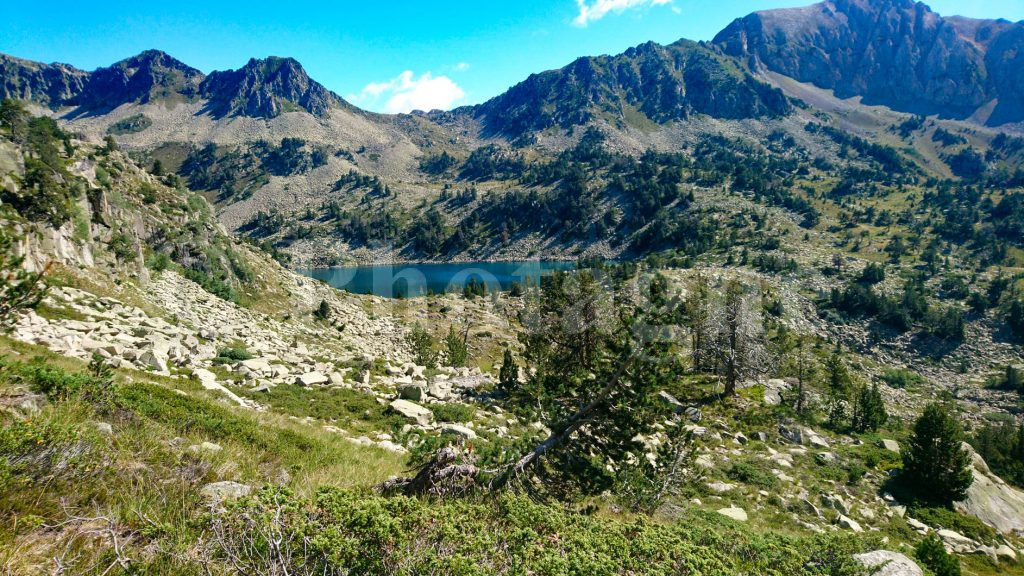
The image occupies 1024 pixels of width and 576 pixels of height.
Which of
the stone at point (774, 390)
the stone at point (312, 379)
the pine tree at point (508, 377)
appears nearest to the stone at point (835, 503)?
the stone at point (774, 390)

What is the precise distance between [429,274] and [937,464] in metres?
Result: 132

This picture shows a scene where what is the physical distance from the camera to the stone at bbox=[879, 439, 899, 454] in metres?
25.7

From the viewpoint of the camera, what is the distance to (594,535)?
5.85 meters

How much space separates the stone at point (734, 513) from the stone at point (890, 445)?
17.7 metres

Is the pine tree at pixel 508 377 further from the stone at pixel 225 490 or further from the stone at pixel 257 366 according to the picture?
the stone at pixel 225 490

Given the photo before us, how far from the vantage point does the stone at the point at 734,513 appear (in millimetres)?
14400

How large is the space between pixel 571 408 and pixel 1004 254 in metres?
139

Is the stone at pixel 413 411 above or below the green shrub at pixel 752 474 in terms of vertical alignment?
above

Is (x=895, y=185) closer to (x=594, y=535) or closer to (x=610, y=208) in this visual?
(x=610, y=208)

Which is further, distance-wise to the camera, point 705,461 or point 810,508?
point 705,461

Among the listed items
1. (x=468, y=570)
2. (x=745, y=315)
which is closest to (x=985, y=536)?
(x=745, y=315)

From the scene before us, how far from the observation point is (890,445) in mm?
26266

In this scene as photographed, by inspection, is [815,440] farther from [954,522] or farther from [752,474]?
[752,474]

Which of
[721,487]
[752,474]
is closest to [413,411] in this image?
[721,487]
